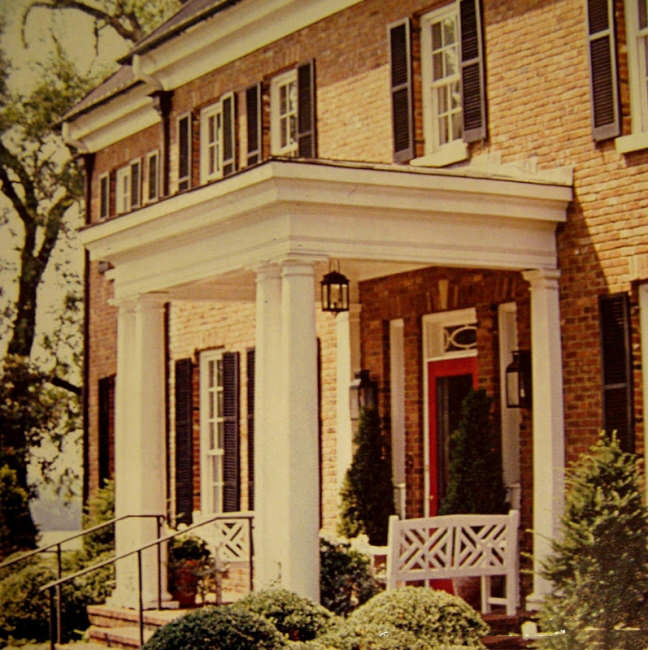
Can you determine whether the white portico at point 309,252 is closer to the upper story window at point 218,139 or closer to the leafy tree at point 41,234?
the upper story window at point 218,139

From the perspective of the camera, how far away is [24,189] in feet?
76.9

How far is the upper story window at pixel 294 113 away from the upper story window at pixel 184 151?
2183 millimetres

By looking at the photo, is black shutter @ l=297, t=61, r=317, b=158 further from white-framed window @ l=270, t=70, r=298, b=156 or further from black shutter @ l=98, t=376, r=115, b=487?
black shutter @ l=98, t=376, r=115, b=487

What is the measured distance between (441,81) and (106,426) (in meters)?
9.70

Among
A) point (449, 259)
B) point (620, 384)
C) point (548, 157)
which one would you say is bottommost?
point (620, 384)

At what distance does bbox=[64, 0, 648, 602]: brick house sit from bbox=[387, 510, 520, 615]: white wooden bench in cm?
39

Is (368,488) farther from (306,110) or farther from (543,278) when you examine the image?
(306,110)

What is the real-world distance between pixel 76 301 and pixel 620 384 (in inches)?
584

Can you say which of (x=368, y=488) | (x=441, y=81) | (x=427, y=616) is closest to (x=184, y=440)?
(x=368, y=488)

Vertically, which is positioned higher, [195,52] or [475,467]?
[195,52]

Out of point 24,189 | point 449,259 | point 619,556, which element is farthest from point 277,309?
point 24,189

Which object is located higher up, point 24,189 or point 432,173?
point 24,189

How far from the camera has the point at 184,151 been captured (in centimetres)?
→ 1923

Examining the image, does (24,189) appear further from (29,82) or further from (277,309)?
(277,309)
